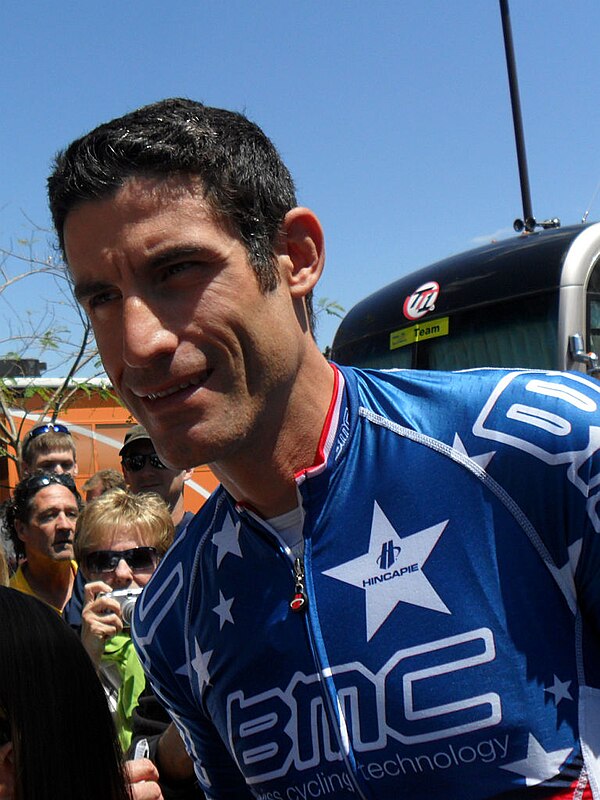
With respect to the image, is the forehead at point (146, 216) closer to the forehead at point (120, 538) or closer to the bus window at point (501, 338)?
the forehead at point (120, 538)

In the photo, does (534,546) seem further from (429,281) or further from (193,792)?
(429,281)

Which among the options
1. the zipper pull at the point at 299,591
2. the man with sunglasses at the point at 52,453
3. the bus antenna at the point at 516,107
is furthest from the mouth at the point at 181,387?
the bus antenna at the point at 516,107

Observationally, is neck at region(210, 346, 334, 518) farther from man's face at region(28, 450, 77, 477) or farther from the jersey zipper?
man's face at region(28, 450, 77, 477)

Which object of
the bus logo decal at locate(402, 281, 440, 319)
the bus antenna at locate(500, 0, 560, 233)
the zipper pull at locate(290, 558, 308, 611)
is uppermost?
the bus antenna at locate(500, 0, 560, 233)

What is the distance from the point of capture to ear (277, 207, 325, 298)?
6.21 feet

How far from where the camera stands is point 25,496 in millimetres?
5285

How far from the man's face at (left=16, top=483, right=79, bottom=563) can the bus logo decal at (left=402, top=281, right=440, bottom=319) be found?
15.8 ft

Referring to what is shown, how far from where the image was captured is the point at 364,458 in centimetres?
180

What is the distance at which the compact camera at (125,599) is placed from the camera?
350 centimetres

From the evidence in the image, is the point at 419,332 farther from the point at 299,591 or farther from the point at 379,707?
the point at 379,707

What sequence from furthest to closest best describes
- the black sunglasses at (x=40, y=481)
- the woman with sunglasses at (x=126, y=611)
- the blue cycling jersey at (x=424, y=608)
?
the black sunglasses at (x=40, y=481) < the woman with sunglasses at (x=126, y=611) < the blue cycling jersey at (x=424, y=608)

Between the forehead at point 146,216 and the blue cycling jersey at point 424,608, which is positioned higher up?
the forehead at point 146,216

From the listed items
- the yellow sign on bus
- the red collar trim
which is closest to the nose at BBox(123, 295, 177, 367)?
the red collar trim

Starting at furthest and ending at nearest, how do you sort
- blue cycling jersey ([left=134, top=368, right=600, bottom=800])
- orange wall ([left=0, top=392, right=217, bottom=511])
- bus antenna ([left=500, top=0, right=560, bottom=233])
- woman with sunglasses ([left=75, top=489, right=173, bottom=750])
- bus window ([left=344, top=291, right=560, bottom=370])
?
orange wall ([left=0, top=392, right=217, bottom=511])
bus antenna ([left=500, top=0, right=560, bottom=233])
bus window ([left=344, top=291, right=560, bottom=370])
woman with sunglasses ([left=75, top=489, right=173, bottom=750])
blue cycling jersey ([left=134, top=368, right=600, bottom=800])
